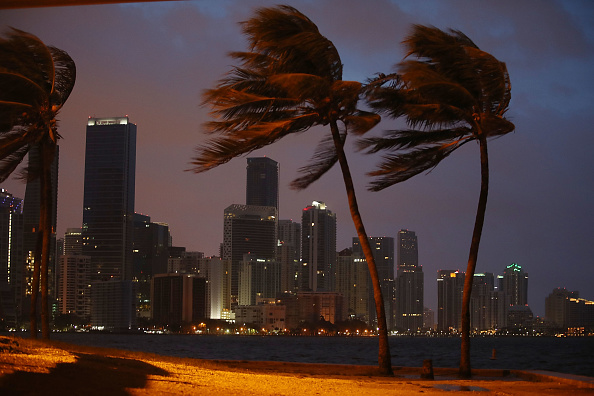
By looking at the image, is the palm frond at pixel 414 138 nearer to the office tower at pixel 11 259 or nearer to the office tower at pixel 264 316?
the office tower at pixel 11 259

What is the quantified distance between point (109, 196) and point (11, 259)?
175 ft

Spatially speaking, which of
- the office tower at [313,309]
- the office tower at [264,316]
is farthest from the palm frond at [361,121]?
the office tower at [313,309]

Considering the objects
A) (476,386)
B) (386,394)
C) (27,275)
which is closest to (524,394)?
(476,386)

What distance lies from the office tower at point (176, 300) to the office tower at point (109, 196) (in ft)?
65.4

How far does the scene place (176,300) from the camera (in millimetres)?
150500

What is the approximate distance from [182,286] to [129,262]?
31.4 metres

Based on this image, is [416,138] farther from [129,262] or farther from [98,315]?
[129,262]

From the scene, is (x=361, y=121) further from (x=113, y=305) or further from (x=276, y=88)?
(x=113, y=305)

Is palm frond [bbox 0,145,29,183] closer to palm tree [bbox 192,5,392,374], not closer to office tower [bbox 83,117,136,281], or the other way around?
palm tree [bbox 192,5,392,374]

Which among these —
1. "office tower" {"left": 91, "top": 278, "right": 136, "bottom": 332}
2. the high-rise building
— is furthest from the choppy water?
the high-rise building

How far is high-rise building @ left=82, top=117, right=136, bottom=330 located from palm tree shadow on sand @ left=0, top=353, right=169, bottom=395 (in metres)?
154

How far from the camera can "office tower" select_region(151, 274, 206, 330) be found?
489 ft

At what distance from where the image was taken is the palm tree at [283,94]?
13.3 meters

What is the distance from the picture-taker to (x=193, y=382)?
30.5 ft
